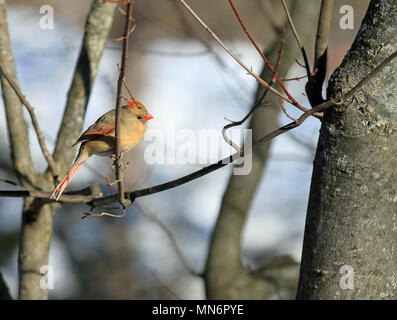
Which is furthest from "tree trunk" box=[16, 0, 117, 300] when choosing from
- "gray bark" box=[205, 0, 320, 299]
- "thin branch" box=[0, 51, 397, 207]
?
"gray bark" box=[205, 0, 320, 299]

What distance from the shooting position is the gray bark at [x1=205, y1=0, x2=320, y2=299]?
3111 mm

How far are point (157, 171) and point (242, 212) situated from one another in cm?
296

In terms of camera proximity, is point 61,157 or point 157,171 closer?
point 61,157

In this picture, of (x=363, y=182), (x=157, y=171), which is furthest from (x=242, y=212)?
(x=157, y=171)

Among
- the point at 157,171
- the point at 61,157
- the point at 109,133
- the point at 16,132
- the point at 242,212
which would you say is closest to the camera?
the point at 109,133

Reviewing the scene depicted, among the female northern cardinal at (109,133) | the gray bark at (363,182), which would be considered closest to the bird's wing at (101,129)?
the female northern cardinal at (109,133)

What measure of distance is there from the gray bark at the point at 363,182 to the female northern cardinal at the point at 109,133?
100 cm

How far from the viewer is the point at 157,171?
6086 millimetres

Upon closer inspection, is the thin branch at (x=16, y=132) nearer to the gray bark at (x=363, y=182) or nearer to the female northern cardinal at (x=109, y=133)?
the female northern cardinal at (x=109, y=133)

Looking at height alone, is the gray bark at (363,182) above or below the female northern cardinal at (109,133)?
below

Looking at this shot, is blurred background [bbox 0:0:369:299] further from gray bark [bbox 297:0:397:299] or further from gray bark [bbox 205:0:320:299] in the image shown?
gray bark [bbox 297:0:397:299]

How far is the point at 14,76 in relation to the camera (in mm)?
2436

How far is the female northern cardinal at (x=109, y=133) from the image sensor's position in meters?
2.25

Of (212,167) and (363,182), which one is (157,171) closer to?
(212,167)
